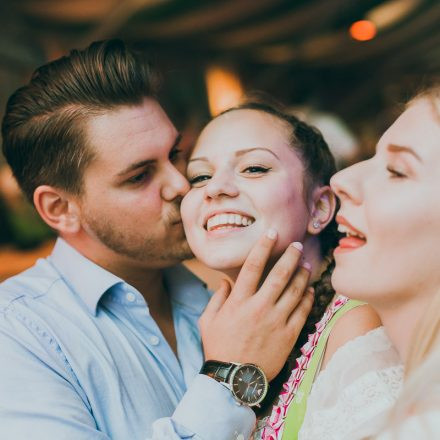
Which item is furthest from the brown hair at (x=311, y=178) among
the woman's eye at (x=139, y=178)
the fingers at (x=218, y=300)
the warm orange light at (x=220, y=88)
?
the warm orange light at (x=220, y=88)

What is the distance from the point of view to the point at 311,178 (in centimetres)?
187

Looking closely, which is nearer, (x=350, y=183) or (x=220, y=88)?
(x=350, y=183)

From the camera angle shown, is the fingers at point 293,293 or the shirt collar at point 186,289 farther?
the shirt collar at point 186,289

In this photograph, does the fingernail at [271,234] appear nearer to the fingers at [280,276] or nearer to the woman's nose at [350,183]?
the fingers at [280,276]

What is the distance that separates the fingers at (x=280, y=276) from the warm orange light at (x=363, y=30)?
262 inches

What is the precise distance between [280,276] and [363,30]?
7.03 m

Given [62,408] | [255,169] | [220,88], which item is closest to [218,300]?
[255,169]

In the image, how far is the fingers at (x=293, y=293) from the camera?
5.31 ft

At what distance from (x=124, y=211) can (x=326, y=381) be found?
998 millimetres

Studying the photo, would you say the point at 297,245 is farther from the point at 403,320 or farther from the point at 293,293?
the point at 403,320

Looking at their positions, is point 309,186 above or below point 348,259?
above

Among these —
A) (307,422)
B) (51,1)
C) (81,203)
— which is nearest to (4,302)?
(81,203)

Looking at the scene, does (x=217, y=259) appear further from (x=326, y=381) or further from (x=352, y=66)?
(x=352, y=66)

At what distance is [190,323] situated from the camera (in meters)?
2.12
